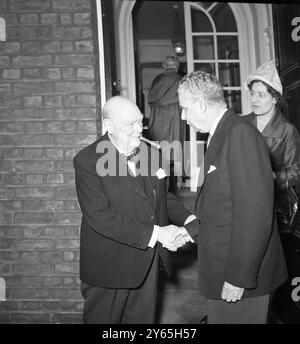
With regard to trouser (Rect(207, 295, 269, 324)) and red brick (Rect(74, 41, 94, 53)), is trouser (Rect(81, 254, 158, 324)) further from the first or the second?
red brick (Rect(74, 41, 94, 53))

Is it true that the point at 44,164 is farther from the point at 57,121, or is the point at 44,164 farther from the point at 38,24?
the point at 38,24

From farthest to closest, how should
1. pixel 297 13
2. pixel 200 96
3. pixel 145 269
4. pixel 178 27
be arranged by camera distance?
pixel 178 27, pixel 297 13, pixel 145 269, pixel 200 96

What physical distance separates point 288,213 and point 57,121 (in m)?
Result: 2.06

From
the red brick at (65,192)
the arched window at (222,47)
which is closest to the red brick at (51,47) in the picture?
the red brick at (65,192)

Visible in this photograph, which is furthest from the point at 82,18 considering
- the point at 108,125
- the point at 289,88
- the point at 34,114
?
the point at 289,88

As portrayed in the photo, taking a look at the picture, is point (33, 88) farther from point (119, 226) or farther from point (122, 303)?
point (122, 303)

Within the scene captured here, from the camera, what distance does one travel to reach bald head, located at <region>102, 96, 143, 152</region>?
1.87m

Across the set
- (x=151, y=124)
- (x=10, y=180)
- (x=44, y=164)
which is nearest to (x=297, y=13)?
(x=151, y=124)

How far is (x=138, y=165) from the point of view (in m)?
2.04

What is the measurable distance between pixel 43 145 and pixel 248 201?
6.07ft

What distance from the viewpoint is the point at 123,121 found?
187cm

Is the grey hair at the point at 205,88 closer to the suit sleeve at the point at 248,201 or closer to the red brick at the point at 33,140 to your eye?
the suit sleeve at the point at 248,201

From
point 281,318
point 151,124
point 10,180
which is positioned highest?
point 151,124

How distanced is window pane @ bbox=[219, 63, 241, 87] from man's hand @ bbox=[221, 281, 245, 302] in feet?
13.0
